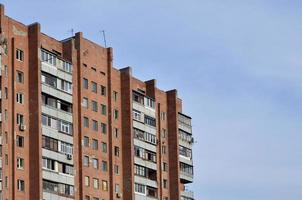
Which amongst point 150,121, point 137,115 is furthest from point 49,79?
point 150,121

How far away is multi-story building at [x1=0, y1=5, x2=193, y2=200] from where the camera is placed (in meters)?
75.7

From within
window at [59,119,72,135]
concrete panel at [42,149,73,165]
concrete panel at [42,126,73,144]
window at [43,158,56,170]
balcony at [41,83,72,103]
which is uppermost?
balcony at [41,83,72,103]

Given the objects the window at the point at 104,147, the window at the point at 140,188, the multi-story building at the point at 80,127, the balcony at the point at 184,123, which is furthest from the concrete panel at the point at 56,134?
the balcony at the point at 184,123

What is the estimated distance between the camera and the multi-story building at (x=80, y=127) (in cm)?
7569

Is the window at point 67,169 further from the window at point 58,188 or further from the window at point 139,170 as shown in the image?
the window at point 139,170

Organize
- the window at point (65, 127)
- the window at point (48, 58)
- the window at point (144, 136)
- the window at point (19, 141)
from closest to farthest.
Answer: the window at point (19, 141), the window at point (48, 58), the window at point (65, 127), the window at point (144, 136)

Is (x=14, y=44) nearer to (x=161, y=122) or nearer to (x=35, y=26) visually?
(x=35, y=26)

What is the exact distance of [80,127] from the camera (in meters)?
83.1

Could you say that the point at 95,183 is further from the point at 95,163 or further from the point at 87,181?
the point at 95,163

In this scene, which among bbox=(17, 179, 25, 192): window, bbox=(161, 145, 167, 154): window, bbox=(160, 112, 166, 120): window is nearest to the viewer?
bbox=(17, 179, 25, 192): window

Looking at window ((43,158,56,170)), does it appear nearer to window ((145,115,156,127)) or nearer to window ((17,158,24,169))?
window ((17,158,24,169))

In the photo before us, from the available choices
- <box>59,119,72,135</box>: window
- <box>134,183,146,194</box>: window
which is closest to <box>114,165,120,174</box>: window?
<box>134,183,146,194</box>: window

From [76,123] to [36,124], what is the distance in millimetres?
6803

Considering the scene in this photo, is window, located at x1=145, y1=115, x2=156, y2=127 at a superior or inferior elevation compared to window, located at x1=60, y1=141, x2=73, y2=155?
superior
